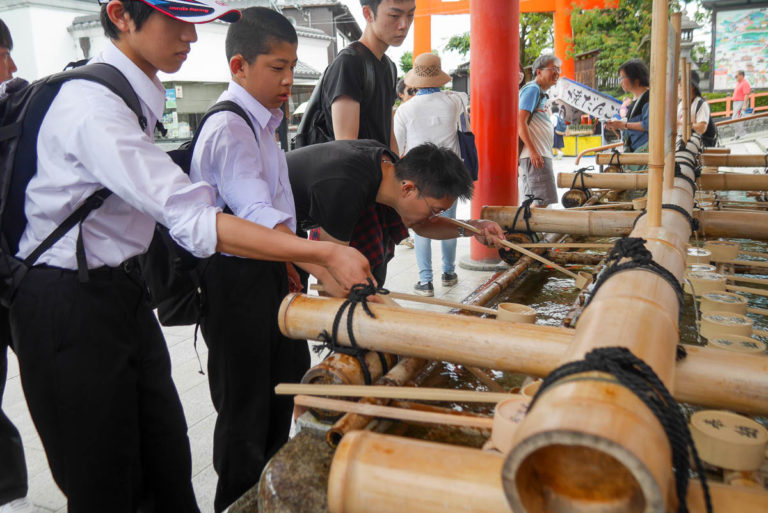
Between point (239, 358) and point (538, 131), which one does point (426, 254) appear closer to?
point (538, 131)

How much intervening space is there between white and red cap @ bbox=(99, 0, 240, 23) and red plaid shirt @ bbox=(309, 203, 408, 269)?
3.99 ft

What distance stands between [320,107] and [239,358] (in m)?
1.70

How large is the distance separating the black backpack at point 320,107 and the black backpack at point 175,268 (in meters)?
1.20

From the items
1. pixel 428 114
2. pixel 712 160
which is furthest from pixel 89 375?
pixel 712 160

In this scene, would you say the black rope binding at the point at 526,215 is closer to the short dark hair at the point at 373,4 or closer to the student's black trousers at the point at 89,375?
the short dark hair at the point at 373,4

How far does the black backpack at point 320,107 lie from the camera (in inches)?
125

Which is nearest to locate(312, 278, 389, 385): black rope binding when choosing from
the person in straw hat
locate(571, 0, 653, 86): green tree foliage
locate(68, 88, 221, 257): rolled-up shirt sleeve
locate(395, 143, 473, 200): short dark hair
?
locate(68, 88, 221, 257): rolled-up shirt sleeve

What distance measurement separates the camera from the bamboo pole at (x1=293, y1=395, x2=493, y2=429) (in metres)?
1.31

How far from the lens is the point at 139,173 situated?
4.63 feet

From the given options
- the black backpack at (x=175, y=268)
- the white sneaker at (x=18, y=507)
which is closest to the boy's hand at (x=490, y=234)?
the black backpack at (x=175, y=268)

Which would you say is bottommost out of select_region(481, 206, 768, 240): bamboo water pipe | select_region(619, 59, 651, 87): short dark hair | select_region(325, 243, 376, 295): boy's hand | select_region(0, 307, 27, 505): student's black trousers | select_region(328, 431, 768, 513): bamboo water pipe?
select_region(0, 307, 27, 505): student's black trousers

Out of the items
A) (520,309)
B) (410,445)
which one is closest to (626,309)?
(410,445)

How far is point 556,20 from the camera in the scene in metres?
16.0

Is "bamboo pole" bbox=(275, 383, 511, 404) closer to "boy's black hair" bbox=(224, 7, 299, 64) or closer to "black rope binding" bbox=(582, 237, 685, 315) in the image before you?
"black rope binding" bbox=(582, 237, 685, 315)
